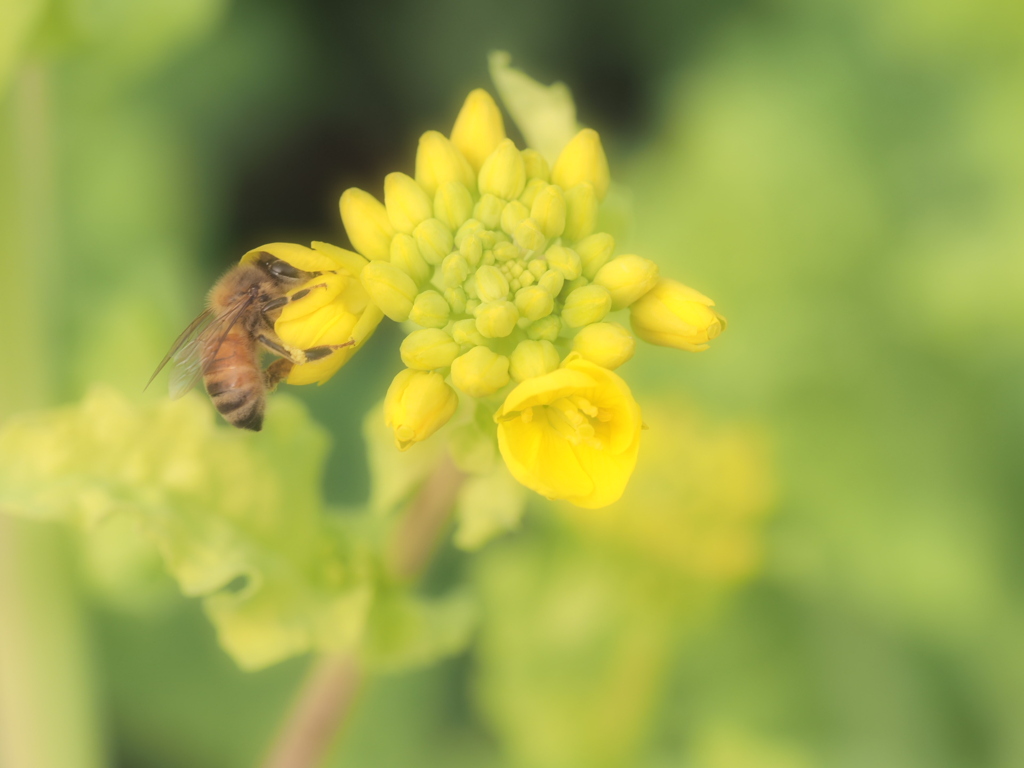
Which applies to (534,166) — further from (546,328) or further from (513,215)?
(546,328)

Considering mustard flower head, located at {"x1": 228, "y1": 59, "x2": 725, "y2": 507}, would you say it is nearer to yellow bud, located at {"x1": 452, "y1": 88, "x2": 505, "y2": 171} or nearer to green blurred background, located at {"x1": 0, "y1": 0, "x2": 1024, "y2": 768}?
yellow bud, located at {"x1": 452, "y1": 88, "x2": 505, "y2": 171}

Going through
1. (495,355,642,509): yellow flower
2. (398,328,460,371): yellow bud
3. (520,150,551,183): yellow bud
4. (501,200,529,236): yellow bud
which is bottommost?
(495,355,642,509): yellow flower

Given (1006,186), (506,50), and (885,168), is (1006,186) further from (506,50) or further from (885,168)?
(506,50)

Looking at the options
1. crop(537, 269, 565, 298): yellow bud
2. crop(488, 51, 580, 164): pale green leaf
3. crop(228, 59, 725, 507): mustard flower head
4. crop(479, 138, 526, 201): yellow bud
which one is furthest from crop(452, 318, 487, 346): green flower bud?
crop(488, 51, 580, 164): pale green leaf

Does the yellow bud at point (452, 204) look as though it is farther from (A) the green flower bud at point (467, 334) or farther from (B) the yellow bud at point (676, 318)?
(B) the yellow bud at point (676, 318)

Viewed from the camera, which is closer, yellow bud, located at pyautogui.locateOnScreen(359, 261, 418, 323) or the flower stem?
yellow bud, located at pyautogui.locateOnScreen(359, 261, 418, 323)

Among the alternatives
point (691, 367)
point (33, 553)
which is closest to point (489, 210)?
point (33, 553)
